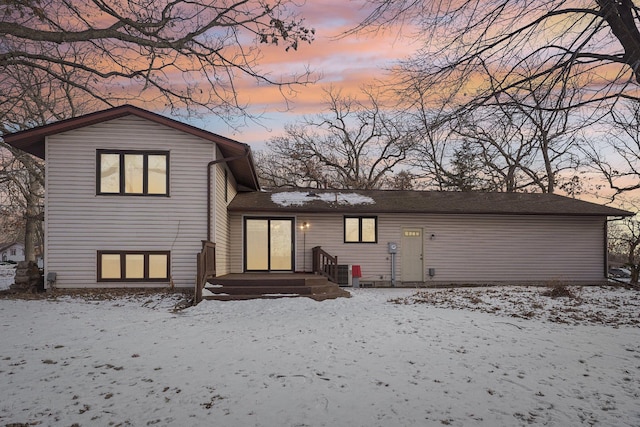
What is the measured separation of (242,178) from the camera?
17.3 meters

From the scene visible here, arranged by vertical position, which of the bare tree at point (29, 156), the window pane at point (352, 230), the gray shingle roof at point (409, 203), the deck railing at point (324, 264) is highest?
the bare tree at point (29, 156)

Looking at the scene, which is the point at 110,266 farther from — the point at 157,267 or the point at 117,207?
the point at 117,207

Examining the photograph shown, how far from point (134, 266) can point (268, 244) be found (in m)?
5.36

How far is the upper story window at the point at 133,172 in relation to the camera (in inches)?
478

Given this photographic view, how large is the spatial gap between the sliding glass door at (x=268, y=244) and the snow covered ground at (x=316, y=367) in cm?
656

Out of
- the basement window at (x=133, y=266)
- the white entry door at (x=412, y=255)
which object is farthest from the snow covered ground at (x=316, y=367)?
the white entry door at (x=412, y=255)

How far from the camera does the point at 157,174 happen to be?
40.3ft

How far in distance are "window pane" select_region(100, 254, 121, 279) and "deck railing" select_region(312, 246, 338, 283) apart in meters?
6.32

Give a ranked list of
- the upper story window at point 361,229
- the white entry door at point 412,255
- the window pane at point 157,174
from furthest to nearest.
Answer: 1. the white entry door at point 412,255
2. the upper story window at point 361,229
3. the window pane at point 157,174

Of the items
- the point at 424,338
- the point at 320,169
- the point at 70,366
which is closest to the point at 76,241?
the point at 70,366

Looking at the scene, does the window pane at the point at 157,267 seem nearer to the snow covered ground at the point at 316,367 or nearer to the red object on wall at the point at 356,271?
the snow covered ground at the point at 316,367

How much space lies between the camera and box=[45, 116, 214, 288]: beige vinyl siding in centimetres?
1188

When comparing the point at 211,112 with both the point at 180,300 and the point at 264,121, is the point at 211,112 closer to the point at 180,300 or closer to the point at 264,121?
the point at 264,121

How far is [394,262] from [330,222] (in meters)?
2.97
